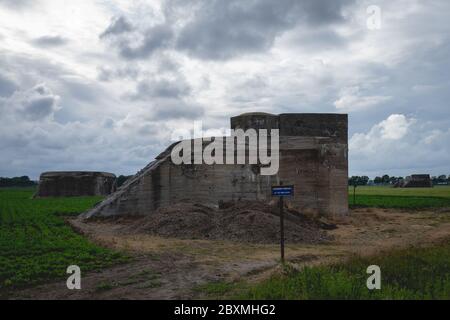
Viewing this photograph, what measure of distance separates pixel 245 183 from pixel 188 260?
10325 mm

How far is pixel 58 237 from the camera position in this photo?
15023 millimetres

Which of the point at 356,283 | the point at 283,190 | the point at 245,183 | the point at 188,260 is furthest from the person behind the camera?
the point at 245,183

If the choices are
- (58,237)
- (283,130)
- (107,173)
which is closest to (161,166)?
(58,237)

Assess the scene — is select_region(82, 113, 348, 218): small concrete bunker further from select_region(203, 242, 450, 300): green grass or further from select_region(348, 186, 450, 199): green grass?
select_region(348, 186, 450, 199): green grass

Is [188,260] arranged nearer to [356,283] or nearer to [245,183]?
[356,283]

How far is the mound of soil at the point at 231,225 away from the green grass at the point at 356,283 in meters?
5.88

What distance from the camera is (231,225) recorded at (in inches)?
664

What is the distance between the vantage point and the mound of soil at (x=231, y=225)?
15938mm

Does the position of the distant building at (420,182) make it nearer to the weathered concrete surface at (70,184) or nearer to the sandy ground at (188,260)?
the weathered concrete surface at (70,184)

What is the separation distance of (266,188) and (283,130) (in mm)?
9772

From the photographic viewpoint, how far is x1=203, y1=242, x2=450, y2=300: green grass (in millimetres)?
6984

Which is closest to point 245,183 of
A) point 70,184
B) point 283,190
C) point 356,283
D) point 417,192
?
point 283,190

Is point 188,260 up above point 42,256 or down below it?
below
